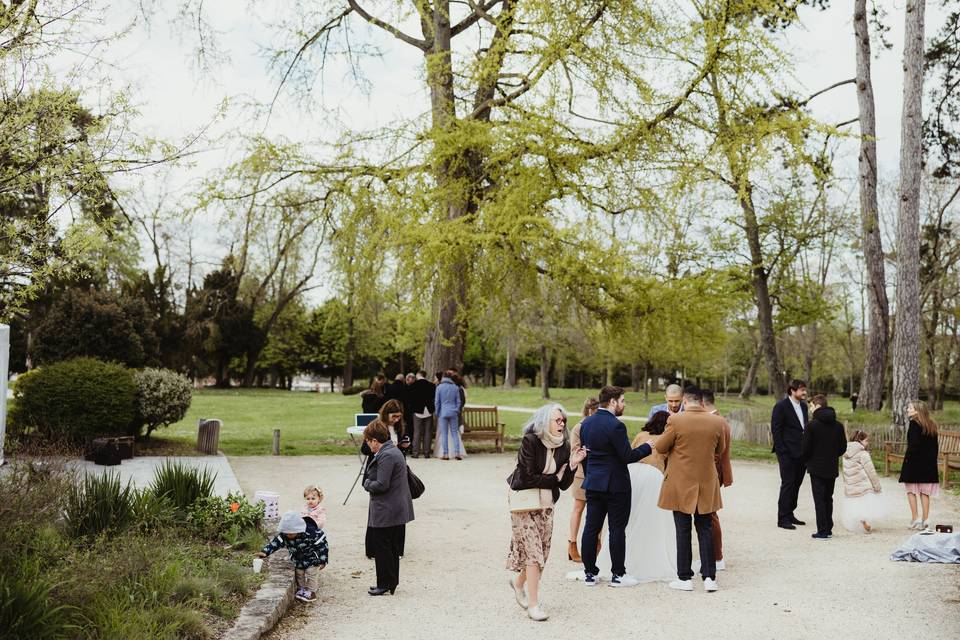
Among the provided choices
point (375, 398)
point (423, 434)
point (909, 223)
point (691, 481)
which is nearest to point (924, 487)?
point (691, 481)

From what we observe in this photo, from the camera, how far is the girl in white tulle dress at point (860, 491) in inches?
405

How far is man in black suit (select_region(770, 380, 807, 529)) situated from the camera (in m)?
10.4

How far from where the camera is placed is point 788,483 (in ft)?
34.4

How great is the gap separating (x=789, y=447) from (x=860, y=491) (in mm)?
999

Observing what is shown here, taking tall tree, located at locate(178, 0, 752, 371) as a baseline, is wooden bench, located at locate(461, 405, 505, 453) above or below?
below

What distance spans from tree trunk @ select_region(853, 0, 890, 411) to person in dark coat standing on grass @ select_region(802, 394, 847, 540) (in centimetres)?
1508

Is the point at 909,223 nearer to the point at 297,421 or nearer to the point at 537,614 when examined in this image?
the point at 537,614

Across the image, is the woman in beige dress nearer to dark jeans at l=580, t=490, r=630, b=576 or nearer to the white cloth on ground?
dark jeans at l=580, t=490, r=630, b=576

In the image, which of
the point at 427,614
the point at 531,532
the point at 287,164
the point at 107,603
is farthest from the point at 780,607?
the point at 287,164

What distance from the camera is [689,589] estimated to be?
748cm

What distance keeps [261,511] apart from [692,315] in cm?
1165

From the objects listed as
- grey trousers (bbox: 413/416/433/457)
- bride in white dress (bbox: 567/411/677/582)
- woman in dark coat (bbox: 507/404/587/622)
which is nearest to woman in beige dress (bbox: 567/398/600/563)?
bride in white dress (bbox: 567/411/677/582)

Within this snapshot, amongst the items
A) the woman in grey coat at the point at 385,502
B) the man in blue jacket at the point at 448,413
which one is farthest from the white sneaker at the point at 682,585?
the man in blue jacket at the point at 448,413

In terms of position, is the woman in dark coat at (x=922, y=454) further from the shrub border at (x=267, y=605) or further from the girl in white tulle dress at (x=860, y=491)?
the shrub border at (x=267, y=605)
